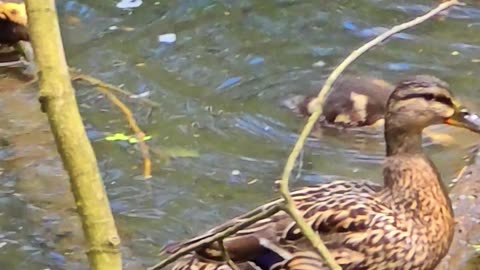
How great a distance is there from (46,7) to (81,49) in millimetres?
3691

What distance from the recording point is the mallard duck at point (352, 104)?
4324 millimetres

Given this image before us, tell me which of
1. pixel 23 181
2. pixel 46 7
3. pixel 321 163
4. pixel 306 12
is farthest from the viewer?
pixel 306 12

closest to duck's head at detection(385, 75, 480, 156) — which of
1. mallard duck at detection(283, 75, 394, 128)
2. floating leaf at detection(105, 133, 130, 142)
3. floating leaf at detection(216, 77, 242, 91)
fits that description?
mallard duck at detection(283, 75, 394, 128)

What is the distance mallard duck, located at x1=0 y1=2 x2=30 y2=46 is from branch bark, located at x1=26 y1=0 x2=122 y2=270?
3.47m

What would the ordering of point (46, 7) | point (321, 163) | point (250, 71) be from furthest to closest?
1. point (250, 71)
2. point (321, 163)
3. point (46, 7)

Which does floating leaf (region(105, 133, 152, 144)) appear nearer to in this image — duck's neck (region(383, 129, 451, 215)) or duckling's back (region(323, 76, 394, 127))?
duckling's back (region(323, 76, 394, 127))

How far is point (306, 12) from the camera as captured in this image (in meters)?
5.36

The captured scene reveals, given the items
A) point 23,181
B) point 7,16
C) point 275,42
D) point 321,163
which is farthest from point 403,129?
point 7,16

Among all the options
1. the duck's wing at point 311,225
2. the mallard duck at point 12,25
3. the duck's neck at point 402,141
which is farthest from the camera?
the mallard duck at point 12,25

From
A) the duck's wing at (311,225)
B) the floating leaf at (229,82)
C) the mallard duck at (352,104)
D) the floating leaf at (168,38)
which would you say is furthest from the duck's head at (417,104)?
the floating leaf at (168,38)

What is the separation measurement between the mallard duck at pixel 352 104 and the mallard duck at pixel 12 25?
1.25 meters

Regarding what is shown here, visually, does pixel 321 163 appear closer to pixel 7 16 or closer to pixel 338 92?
pixel 338 92

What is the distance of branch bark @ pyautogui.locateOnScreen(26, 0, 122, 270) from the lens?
1.34m

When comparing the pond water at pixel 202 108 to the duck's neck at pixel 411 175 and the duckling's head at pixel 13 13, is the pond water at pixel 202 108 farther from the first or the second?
the duck's neck at pixel 411 175
